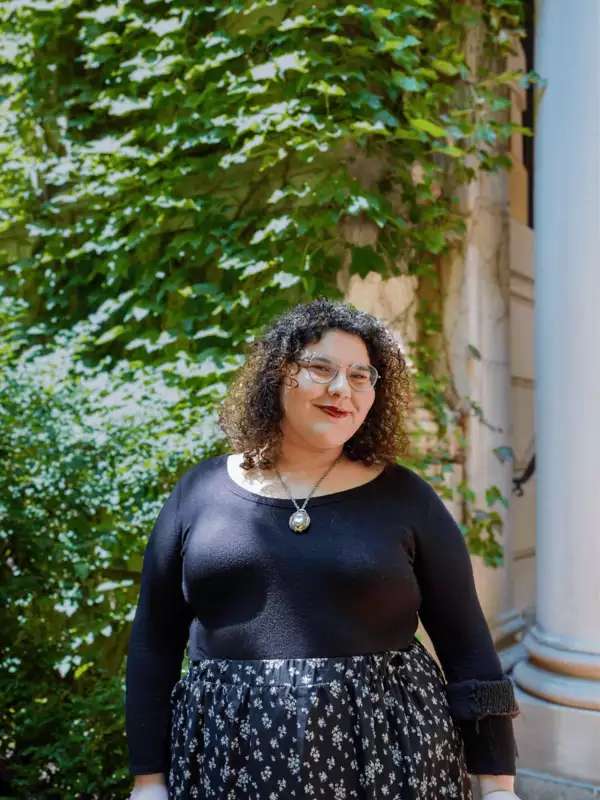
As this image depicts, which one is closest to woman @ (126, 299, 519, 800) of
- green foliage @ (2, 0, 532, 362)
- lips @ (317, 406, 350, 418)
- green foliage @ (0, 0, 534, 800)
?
lips @ (317, 406, 350, 418)

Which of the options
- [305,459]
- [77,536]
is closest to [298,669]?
[305,459]

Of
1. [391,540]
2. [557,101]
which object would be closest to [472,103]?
[557,101]

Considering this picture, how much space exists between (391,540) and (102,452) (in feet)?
6.87

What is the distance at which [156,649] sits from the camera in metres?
1.67

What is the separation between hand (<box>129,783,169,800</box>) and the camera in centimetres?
162

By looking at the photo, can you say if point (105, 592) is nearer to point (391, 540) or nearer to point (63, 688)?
point (63, 688)

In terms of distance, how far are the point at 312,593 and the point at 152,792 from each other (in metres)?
0.50

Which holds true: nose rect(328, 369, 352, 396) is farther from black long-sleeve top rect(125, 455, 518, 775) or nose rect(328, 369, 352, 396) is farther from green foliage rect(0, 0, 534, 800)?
green foliage rect(0, 0, 534, 800)

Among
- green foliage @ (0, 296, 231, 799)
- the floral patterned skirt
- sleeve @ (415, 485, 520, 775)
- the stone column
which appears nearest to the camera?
the floral patterned skirt

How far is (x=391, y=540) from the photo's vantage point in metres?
1.57

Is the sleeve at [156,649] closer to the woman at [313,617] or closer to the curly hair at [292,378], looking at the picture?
the woman at [313,617]

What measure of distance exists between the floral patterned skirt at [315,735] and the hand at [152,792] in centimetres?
5

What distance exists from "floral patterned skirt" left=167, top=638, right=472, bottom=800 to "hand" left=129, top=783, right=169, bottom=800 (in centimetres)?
5

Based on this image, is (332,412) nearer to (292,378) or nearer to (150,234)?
(292,378)
